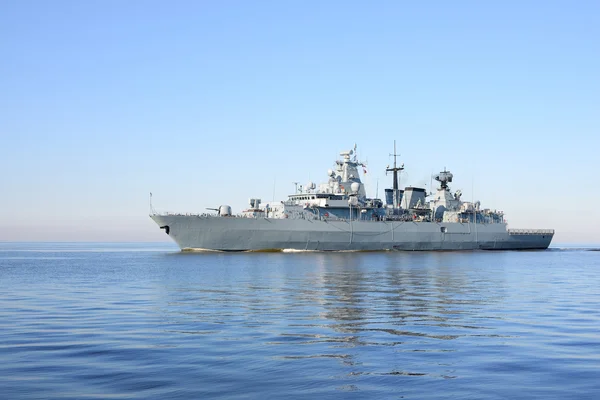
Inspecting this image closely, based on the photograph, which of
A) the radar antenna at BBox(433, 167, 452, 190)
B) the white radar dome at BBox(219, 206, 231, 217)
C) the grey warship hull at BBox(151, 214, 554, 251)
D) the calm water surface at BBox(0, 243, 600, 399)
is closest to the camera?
the calm water surface at BBox(0, 243, 600, 399)

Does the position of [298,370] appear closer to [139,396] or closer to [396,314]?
[139,396]

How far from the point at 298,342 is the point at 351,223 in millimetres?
50440

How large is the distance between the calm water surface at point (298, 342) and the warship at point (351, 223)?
30293mm

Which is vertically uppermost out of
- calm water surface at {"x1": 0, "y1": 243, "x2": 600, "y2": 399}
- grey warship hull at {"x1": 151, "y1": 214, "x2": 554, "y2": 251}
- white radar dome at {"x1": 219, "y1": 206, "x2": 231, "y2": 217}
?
white radar dome at {"x1": 219, "y1": 206, "x2": 231, "y2": 217}

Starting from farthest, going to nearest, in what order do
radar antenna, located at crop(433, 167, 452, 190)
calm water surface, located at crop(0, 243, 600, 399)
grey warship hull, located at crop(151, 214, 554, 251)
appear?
radar antenna, located at crop(433, 167, 452, 190)
grey warship hull, located at crop(151, 214, 554, 251)
calm water surface, located at crop(0, 243, 600, 399)

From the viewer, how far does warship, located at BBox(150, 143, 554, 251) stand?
57.7 meters

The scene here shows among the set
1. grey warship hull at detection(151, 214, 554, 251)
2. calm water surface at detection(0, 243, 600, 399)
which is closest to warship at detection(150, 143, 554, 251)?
grey warship hull at detection(151, 214, 554, 251)

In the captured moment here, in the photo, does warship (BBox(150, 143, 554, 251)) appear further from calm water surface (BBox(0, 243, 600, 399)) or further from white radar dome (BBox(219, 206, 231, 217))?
calm water surface (BBox(0, 243, 600, 399))

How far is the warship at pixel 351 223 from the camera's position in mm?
57688

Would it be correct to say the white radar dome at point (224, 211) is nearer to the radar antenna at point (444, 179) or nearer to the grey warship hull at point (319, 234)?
the grey warship hull at point (319, 234)

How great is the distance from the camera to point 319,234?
6125 cm

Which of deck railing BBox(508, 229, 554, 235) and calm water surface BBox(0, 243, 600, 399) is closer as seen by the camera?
calm water surface BBox(0, 243, 600, 399)

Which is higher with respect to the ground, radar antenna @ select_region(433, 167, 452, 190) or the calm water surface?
radar antenna @ select_region(433, 167, 452, 190)

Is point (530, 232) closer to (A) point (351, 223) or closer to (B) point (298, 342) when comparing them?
(A) point (351, 223)
